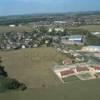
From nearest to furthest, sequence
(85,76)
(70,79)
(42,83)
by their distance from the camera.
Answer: (42,83) → (70,79) → (85,76)

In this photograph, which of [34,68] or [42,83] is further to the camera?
[34,68]

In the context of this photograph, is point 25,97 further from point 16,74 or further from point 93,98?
point 16,74

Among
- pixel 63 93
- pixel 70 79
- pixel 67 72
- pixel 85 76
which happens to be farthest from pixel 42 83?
pixel 85 76

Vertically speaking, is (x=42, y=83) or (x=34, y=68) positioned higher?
(x=42, y=83)

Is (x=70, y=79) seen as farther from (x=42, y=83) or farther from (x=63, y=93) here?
(x=63, y=93)

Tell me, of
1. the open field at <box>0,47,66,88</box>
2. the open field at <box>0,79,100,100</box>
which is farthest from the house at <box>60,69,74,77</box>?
the open field at <box>0,79,100,100</box>

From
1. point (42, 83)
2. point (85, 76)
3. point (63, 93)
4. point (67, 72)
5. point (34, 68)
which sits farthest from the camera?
point (34, 68)

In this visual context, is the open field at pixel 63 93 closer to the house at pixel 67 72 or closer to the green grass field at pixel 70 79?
the green grass field at pixel 70 79

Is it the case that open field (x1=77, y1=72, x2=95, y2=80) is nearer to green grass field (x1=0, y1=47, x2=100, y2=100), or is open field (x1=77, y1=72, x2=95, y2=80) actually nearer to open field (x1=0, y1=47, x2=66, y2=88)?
green grass field (x1=0, y1=47, x2=100, y2=100)
